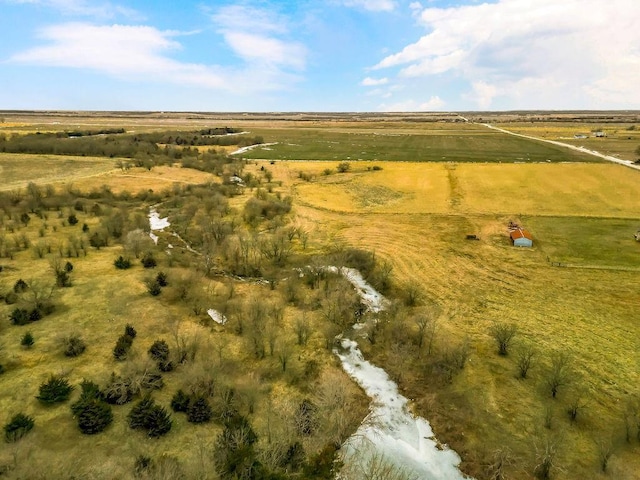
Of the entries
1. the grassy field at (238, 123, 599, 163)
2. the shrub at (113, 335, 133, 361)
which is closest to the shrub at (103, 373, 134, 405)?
the shrub at (113, 335, 133, 361)

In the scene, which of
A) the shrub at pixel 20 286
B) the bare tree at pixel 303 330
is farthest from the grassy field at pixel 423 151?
the bare tree at pixel 303 330

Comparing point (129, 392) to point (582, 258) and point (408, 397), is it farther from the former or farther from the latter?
point (582, 258)

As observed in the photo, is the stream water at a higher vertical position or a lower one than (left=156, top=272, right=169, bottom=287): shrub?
lower

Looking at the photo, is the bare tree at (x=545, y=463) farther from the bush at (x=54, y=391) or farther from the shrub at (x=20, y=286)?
the shrub at (x=20, y=286)

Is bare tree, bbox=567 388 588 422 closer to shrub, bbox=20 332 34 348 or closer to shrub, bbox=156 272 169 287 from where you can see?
shrub, bbox=156 272 169 287

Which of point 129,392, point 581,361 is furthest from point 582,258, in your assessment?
point 129,392
